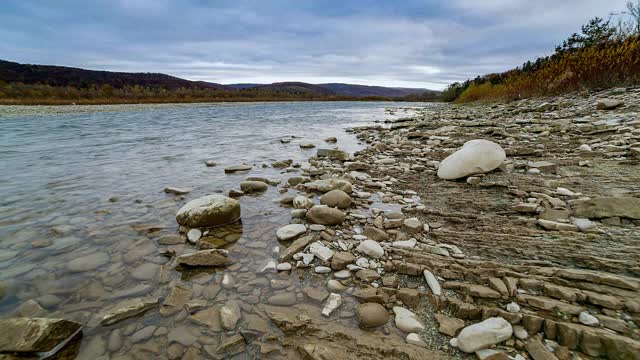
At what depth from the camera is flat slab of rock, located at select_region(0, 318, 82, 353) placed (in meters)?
1.78

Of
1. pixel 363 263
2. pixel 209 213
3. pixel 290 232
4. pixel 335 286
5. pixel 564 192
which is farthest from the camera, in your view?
pixel 209 213

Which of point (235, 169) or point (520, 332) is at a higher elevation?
point (520, 332)

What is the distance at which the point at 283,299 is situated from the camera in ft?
7.75

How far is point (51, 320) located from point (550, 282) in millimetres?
3637

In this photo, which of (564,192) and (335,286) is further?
(564,192)

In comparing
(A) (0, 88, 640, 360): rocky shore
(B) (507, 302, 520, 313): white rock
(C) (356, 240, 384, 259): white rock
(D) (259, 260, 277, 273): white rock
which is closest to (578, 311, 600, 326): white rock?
(A) (0, 88, 640, 360): rocky shore

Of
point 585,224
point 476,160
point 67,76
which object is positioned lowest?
point 585,224

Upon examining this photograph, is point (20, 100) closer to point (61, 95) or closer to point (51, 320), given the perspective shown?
point (61, 95)

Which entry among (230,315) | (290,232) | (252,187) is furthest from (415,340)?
(252,187)

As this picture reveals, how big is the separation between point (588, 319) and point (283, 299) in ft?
6.84

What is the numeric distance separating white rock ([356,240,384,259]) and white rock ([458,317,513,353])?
1109 mm

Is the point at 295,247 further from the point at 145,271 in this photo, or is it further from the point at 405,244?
the point at 145,271

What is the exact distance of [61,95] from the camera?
42.8m

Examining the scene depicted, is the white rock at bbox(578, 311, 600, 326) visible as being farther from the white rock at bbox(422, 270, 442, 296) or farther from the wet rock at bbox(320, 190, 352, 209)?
the wet rock at bbox(320, 190, 352, 209)
